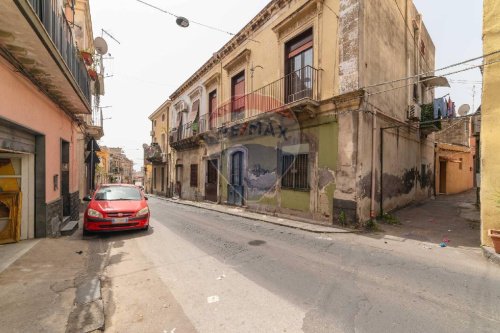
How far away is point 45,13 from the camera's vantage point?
4695 millimetres

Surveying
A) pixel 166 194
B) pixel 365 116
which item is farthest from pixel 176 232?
pixel 166 194

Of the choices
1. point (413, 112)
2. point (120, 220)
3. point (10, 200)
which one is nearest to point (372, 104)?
point (413, 112)

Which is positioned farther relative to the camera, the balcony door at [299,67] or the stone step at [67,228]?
the balcony door at [299,67]

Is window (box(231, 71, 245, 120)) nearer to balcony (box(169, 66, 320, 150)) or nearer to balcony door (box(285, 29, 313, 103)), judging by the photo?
balcony (box(169, 66, 320, 150))

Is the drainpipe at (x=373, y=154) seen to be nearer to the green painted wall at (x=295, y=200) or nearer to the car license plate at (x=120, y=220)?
the green painted wall at (x=295, y=200)

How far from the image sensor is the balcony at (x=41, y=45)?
3.60m

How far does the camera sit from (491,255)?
481 cm

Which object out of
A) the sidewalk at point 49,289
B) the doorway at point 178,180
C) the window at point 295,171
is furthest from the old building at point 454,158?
the sidewalk at point 49,289

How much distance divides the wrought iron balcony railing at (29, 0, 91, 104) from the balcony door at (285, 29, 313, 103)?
6920 mm

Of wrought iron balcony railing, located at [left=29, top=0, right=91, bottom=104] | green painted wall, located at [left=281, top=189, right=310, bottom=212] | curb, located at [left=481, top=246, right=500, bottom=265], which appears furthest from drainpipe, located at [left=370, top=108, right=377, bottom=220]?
wrought iron balcony railing, located at [left=29, top=0, right=91, bottom=104]

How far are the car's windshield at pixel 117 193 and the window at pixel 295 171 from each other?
551 centimetres

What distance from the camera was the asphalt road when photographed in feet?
9.15

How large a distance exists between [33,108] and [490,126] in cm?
988

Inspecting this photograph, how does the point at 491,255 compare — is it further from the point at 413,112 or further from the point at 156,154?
the point at 156,154
